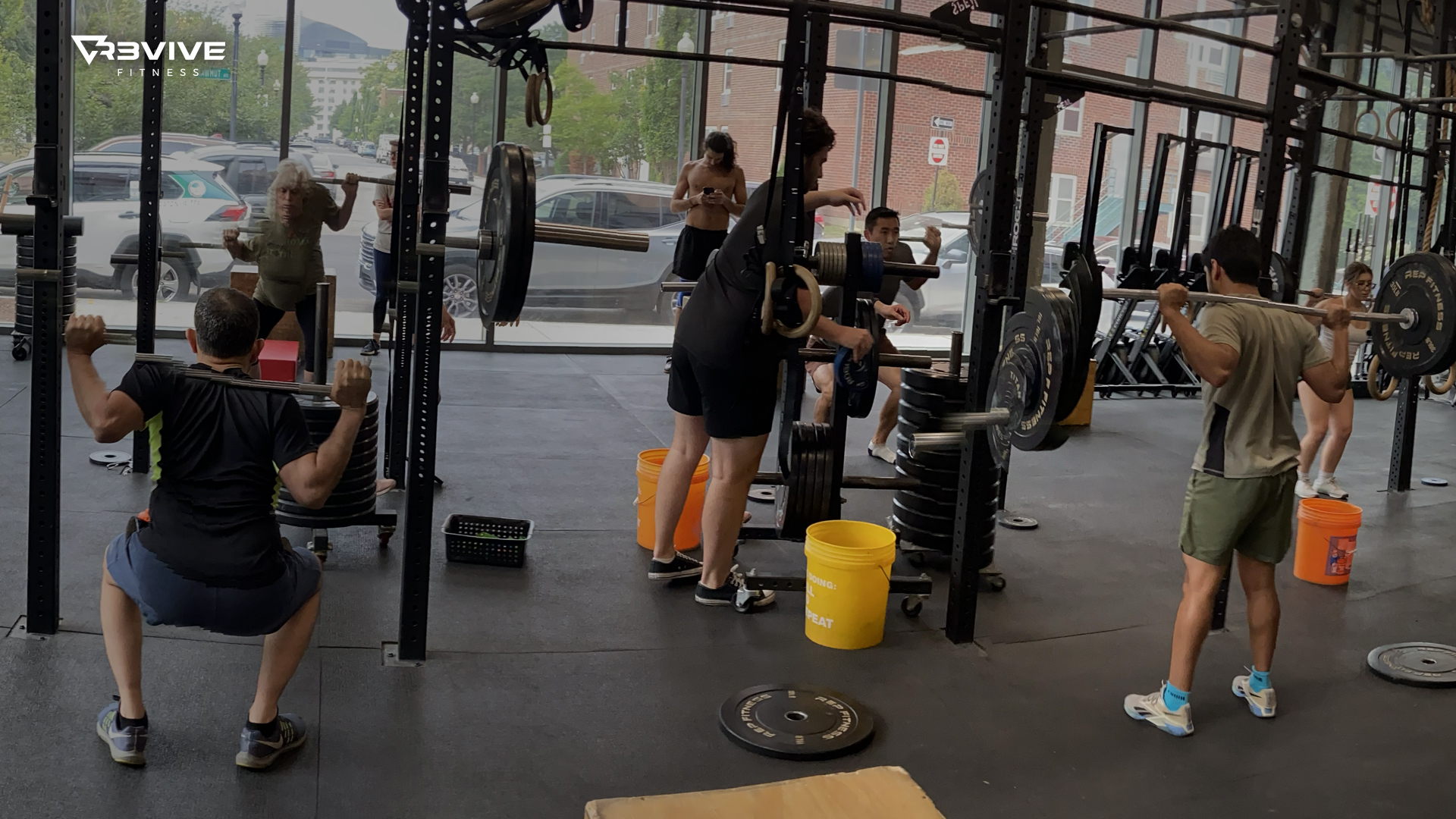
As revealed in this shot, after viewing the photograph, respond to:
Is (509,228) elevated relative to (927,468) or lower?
elevated

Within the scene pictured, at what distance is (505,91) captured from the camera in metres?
8.44

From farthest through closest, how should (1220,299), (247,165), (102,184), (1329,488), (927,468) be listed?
1. (247,165)
2. (102,184)
3. (1329,488)
4. (927,468)
5. (1220,299)

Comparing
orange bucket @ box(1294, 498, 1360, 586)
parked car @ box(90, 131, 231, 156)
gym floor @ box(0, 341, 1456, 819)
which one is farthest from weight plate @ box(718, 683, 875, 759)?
parked car @ box(90, 131, 231, 156)

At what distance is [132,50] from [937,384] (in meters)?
6.12

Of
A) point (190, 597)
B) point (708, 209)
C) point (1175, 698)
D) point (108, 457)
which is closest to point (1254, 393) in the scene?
point (1175, 698)

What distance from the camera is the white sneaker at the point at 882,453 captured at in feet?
19.1

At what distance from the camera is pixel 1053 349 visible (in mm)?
2793

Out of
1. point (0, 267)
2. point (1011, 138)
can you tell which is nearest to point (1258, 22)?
point (1011, 138)

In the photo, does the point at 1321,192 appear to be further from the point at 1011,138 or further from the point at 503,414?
the point at 1011,138

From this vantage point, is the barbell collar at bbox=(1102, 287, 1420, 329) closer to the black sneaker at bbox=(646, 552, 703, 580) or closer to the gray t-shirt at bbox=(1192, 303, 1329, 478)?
the gray t-shirt at bbox=(1192, 303, 1329, 478)

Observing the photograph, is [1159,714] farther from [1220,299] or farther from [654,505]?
[654,505]

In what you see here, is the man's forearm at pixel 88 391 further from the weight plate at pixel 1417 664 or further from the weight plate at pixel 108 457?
the weight plate at pixel 1417 664

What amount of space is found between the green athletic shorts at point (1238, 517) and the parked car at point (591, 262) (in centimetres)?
609

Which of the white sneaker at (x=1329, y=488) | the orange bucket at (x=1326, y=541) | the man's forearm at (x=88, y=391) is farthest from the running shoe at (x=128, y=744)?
the white sneaker at (x=1329, y=488)
